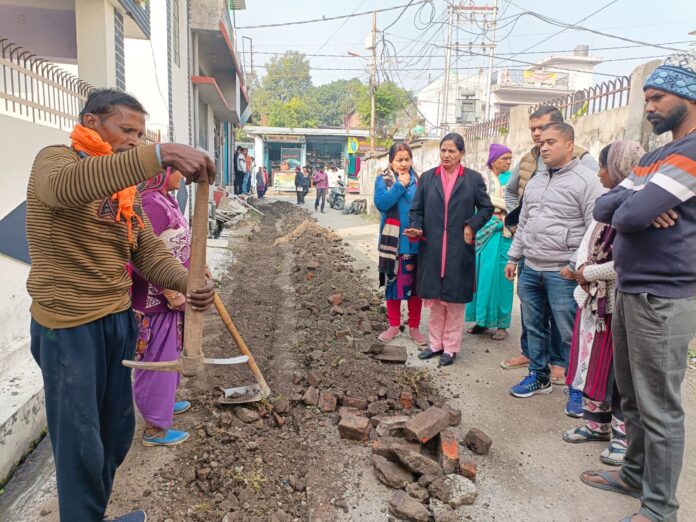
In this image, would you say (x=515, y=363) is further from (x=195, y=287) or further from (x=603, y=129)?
(x=603, y=129)

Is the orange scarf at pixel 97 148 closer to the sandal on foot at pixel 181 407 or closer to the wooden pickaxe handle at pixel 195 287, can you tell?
the wooden pickaxe handle at pixel 195 287

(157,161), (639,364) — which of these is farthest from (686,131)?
(157,161)

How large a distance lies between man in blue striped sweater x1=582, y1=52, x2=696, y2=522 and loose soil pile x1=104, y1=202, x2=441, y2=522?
1412 mm

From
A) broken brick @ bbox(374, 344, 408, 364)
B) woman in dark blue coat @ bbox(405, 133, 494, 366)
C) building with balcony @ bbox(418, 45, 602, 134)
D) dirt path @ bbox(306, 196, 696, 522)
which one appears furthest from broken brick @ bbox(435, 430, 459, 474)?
building with balcony @ bbox(418, 45, 602, 134)

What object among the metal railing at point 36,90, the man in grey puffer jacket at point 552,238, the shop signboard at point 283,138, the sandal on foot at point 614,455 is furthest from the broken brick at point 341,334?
the shop signboard at point 283,138

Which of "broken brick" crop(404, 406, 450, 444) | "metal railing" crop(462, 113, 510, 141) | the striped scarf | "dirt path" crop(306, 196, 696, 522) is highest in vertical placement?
"metal railing" crop(462, 113, 510, 141)

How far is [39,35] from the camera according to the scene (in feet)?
→ 26.7

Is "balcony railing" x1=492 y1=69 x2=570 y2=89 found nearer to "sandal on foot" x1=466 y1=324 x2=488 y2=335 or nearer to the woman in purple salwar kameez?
"sandal on foot" x1=466 y1=324 x2=488 y2=335

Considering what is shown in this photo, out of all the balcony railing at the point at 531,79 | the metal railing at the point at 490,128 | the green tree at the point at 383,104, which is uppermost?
the balcony railing at the point at 531,79

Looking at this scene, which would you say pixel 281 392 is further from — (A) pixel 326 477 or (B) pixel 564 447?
(B) pixel 564 447

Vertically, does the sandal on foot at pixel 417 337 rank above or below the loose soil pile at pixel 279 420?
above

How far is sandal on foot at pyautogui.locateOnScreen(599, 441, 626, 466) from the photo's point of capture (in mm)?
2855

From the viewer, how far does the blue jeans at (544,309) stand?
3.54 metres

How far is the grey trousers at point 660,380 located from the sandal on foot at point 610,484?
0.30 metres
